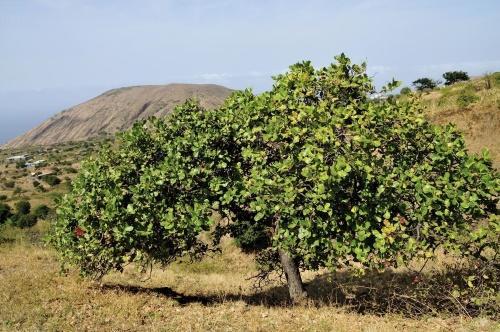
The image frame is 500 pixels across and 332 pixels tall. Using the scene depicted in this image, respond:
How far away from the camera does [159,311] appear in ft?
44.3

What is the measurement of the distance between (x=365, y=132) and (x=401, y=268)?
12262 millimetres

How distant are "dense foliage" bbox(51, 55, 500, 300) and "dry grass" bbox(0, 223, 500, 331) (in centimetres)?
143

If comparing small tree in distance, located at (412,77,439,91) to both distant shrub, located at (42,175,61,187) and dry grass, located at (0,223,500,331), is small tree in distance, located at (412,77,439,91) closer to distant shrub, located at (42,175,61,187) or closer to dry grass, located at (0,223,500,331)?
dry grass, located at (0,223,500,331)

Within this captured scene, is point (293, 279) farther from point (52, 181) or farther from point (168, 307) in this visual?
point (52, 181)

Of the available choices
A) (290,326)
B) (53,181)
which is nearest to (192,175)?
(290,326)

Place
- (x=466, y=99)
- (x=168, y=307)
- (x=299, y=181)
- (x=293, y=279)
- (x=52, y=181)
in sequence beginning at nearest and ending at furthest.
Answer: (x=299, y=181)
(x=168, y=307)
(x=293, y=279)
(x=466, y=99)
(x=52, y=181)

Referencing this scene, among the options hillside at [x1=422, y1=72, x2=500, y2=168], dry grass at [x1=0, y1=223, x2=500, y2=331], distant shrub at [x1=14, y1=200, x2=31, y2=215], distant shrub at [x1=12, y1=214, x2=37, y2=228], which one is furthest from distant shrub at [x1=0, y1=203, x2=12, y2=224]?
hillside at [x1=422, y1=72, x2=500, y2=168]

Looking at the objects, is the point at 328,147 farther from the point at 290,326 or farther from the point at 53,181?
the point at 53,181

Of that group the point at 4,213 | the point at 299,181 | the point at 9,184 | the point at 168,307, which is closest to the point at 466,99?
the point at 299,181

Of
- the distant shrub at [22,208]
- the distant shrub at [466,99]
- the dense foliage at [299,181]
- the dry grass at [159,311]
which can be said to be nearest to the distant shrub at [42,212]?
the distant shrub at [22,208]

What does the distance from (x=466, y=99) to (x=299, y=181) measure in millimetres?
32915

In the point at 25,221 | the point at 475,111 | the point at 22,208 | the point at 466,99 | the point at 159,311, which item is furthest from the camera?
the point at 22,208

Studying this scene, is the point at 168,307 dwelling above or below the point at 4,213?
above

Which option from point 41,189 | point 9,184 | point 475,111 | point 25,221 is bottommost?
point 25,221
